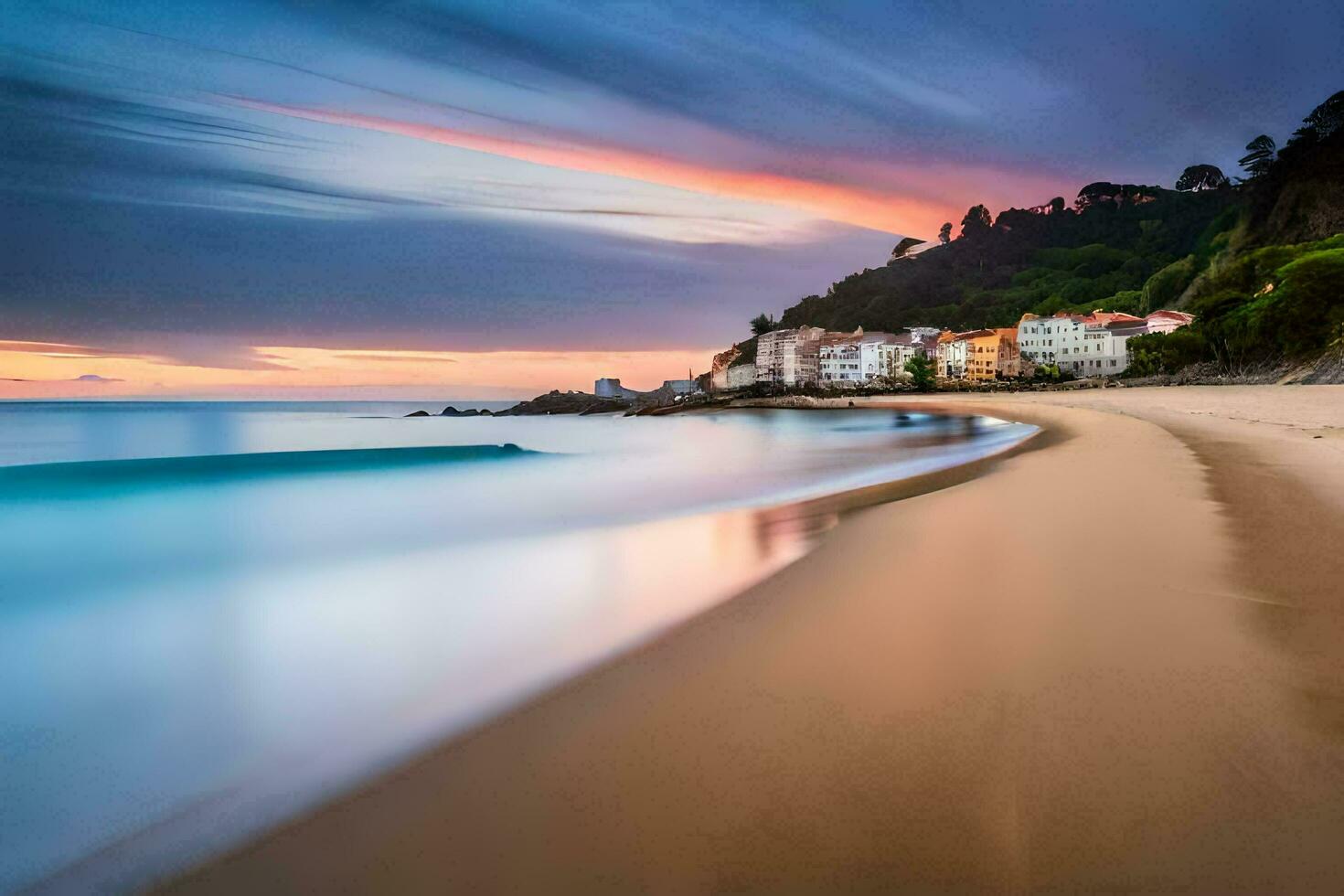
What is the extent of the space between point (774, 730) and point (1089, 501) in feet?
17.5

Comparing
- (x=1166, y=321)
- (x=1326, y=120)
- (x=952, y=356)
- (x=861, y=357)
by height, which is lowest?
(x=952, y=356)

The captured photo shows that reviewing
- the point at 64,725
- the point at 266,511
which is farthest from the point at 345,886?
the point at 266,511

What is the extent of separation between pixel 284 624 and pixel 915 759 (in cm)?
430

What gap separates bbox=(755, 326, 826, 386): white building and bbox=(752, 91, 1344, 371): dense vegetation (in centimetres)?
1392

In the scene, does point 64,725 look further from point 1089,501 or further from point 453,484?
point 453,484

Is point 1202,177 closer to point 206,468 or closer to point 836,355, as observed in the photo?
point 836,355

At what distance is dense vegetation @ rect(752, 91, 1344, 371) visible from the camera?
1505 inches

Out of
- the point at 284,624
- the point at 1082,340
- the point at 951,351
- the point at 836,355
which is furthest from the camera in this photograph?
the point at 836,355

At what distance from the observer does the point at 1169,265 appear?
8294 centimetres

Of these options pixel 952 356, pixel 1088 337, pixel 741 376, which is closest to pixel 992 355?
pixel 952 356

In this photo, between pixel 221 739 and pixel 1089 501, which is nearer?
pixel 221 739

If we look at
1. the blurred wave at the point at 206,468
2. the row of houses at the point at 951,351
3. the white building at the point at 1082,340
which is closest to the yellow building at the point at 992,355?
the row of houses at the point at 951,351

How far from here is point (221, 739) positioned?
2830mm

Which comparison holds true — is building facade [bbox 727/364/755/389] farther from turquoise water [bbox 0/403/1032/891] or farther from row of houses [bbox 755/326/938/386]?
turquoise water [bbox 0/403/1032/891]
